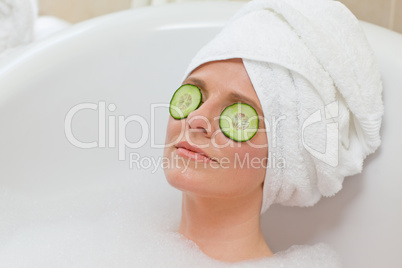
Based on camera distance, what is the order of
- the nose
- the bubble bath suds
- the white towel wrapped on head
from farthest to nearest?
the white towel wrapped on head → the bubble bath suds → the nose

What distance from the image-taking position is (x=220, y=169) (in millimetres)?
1032

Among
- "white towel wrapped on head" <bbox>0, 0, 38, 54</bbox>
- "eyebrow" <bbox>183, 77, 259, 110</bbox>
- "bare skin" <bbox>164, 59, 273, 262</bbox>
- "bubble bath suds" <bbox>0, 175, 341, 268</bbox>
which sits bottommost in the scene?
"bubble bath suds" <bbox>0, 175, 341, 268</bbox>

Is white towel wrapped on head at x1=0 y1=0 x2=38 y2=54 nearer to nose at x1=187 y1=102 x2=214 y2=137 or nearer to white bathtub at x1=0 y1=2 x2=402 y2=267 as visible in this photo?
white bathtub at x1=0 y1=2 x2=402 y2=267

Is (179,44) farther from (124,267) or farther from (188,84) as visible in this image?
(124,267)

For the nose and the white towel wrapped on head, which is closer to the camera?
the nose

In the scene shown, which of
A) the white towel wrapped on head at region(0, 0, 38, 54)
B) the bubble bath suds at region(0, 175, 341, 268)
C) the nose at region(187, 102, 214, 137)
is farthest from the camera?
the white towel wrapped on head at region(0, 0, 38, 54)

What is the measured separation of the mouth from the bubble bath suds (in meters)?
0.20

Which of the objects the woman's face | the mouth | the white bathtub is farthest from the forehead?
the white bathtub

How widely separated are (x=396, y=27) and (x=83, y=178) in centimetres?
81

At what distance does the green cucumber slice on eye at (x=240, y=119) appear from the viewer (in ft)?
3.37

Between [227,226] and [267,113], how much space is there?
0.75 feet

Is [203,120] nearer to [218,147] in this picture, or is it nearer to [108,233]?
[218,147]

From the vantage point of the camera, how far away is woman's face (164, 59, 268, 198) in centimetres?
103

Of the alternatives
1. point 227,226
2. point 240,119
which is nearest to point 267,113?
point 240,119
